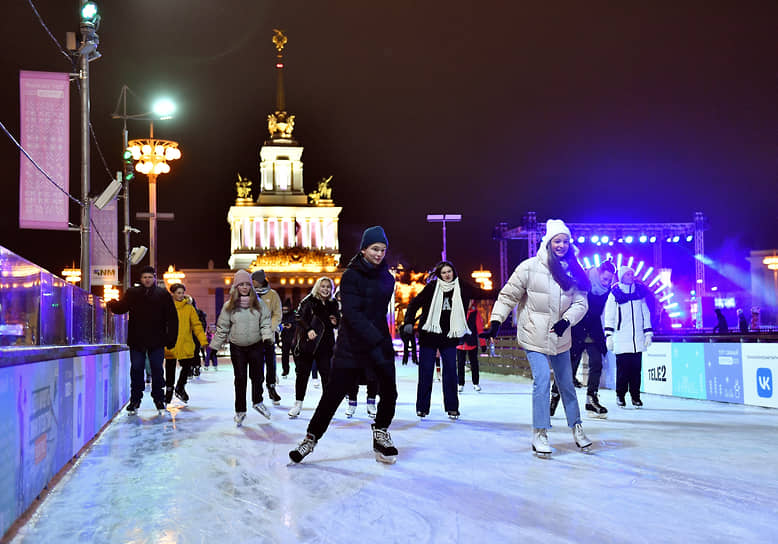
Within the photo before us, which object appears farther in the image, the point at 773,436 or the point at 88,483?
the point at 773,436

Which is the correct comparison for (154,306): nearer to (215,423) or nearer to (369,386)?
(215,423)

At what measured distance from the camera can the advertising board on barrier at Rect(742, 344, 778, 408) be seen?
10742 mm

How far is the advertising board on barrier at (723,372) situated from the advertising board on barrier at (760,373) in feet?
0.46

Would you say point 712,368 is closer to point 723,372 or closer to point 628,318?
point 723,372

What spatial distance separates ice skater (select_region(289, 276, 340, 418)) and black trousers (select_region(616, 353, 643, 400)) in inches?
142

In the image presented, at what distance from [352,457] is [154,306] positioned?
4496 millimetres

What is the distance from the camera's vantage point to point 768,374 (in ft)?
35.6

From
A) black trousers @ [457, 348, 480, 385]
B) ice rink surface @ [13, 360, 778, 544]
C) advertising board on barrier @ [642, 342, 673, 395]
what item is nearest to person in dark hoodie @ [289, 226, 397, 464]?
ice rink surface @ [13, 360, 778, 544]

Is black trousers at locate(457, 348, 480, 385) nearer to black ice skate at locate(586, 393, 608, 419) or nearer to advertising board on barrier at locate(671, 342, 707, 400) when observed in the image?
advertising board on barrier at locate(671, 342, 707, 400)

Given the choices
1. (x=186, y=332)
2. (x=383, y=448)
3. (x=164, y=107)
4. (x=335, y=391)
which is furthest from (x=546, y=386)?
(x=164, y=107)

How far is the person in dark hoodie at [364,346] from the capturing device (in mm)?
6484

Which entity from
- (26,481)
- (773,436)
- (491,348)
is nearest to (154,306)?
(26,481)

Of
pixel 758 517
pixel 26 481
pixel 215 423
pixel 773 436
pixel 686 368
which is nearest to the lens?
pixel 758 517

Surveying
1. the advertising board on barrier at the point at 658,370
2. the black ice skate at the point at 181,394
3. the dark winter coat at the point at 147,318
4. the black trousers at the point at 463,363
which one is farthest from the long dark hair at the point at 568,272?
the black trousers at the point at 463,363
